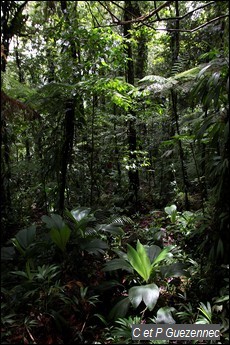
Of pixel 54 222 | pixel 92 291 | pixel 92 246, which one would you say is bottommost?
pixel 92 291

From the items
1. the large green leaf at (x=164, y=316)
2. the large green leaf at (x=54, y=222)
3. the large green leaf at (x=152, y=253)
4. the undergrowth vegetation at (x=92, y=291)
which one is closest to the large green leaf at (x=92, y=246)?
the undergrowth vegetation at (x=92, y=291)

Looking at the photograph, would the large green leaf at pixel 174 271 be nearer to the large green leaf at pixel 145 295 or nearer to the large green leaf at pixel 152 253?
the large green leaf at pixel 152 253

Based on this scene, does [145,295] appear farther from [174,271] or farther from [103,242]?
[103,242]

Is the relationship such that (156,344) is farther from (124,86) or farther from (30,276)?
(124,86)

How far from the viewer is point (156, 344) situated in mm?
2172

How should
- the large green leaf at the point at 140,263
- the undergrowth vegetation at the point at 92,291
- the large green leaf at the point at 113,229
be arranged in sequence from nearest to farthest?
the undergrowth vegetation at the point at 92,291 → the large green leaf at the point at 140,263 → the large green leaf at the point at 113,229

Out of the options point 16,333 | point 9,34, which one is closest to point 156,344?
point 16,333

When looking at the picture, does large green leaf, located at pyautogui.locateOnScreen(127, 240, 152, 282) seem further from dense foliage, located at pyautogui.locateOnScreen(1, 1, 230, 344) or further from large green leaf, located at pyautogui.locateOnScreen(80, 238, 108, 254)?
large green leaf, located at pyautogui.locateOnScreen(80, 238, 108, 254)

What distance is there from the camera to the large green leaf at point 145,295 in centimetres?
249

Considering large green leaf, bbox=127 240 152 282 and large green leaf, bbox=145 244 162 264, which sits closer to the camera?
large green leaf, bbox=127 240 152 282

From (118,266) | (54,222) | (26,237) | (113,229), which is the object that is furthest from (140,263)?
(26,237)

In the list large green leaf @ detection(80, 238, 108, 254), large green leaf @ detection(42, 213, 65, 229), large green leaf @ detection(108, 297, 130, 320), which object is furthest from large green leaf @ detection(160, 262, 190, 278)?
large green leaf @ detection(42, 213, 65, 229)

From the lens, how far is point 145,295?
2.57m

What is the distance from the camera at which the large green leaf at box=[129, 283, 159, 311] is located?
249cm
